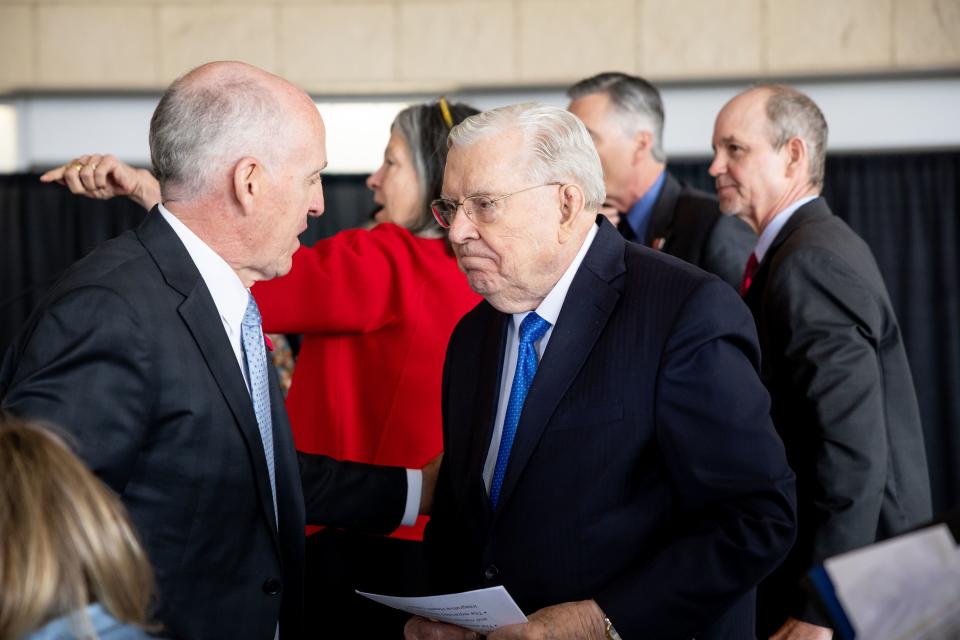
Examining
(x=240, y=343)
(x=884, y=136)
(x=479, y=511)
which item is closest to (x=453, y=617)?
(x=479, y=511)

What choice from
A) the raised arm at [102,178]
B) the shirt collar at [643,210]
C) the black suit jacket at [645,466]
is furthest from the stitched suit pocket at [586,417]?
the shirt collar at [643,210]

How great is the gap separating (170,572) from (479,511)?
1.83 feet

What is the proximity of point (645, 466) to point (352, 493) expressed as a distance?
2.45 ft

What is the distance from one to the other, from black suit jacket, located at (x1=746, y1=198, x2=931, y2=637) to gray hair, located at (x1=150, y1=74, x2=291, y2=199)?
1429 mm

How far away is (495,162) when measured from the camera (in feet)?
6.55

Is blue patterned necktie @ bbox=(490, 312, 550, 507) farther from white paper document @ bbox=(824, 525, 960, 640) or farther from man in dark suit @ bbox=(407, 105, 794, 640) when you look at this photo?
white paper document @ bbox=(824, 525, 960, 640)

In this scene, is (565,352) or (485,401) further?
(485,401)

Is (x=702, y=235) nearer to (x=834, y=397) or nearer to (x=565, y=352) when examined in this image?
(x=834, y=397)

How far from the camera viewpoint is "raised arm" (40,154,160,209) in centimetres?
231

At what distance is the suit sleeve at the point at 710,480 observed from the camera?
181 centimetres

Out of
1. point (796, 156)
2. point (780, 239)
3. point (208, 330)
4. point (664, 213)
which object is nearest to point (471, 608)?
point (208, 330)

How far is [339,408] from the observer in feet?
8.65

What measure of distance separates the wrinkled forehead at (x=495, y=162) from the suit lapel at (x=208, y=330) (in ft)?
1.65

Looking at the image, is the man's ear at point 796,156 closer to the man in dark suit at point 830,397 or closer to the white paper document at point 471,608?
the man in dark suit at point 830,397
